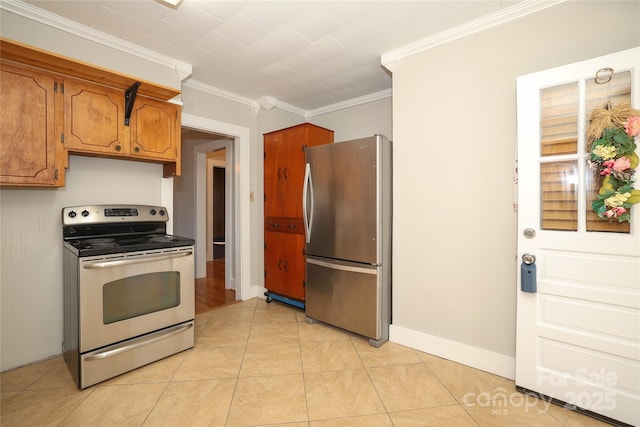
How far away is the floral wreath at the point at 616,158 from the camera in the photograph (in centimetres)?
A: 147

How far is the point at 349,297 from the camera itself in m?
2.60

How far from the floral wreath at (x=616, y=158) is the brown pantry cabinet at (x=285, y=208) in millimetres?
2405

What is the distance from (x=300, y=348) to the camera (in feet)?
7.96

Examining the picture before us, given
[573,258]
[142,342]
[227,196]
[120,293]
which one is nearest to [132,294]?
[120,293]

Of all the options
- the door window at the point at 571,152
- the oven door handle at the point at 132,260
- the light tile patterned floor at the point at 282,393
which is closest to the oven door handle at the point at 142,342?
the light tile patterned floor at the point at 282,393

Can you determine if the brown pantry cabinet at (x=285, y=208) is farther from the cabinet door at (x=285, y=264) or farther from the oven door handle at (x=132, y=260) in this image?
the oven door handle at (x=132, y=260)

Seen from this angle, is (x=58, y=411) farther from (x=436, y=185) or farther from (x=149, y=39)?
(x=436, y=185)

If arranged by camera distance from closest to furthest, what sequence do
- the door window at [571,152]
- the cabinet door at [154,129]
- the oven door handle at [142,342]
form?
the door window at [571,152] → the oven door handle at [142,342] → the cabinet door at [154,129]

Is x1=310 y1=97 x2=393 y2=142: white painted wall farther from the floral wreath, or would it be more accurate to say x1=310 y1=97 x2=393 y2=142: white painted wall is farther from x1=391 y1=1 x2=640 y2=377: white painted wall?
the floral wreath

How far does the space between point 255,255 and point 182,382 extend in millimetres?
1934

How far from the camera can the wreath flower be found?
147cm

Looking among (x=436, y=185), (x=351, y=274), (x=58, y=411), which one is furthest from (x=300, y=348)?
(x=436, y=185)

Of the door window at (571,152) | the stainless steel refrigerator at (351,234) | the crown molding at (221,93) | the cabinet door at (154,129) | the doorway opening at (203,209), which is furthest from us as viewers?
the doorway opening at (203,209)

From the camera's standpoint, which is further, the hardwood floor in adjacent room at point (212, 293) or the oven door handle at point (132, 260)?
the hardwood floor in adjacent room at point (212, 293)
